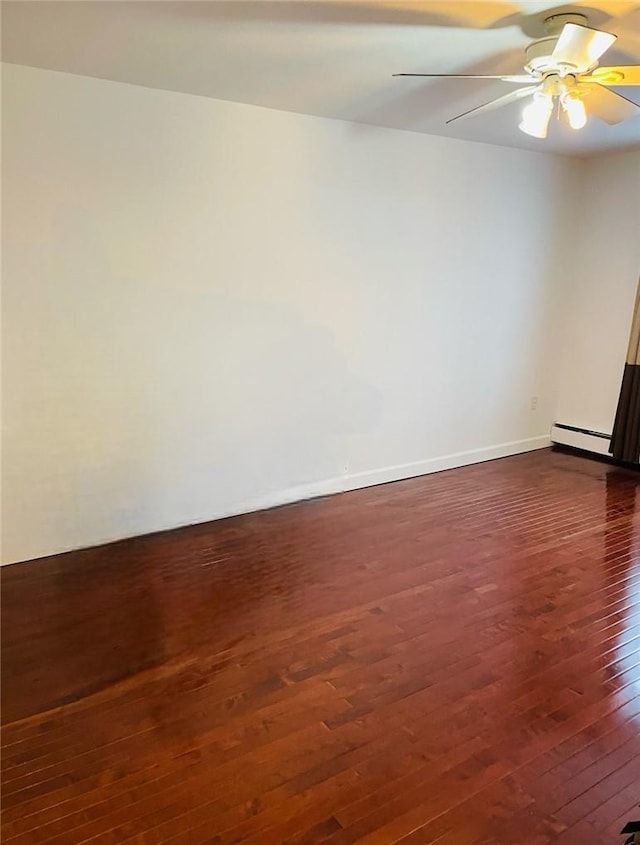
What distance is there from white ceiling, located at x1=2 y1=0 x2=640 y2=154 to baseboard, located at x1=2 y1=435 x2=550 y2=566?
2.21m

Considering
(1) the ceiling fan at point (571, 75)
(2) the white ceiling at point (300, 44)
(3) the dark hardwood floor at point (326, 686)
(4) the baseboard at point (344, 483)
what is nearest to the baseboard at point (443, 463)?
(4) the baseboard at point (344, 483)

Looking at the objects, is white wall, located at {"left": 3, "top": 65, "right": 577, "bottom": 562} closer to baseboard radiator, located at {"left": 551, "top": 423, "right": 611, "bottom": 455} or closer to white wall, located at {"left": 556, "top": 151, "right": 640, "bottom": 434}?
white wall, located at {"left": 556, "top": 151, "right": 640, "bottom": 434}

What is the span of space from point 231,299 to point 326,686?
2097 mm

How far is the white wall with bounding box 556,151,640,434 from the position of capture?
16.0ft

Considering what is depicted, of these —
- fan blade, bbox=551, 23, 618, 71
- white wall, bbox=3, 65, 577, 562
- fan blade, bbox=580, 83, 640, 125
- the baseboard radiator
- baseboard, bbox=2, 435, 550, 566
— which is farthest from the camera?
the baseboard radiator

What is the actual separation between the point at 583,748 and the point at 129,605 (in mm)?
1863

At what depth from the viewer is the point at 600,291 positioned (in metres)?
5.13

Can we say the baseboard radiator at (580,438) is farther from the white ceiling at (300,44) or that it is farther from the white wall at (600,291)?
the white ceiling at (300,44)

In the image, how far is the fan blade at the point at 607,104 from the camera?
8.35ft

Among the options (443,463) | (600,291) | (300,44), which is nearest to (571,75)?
(300,44)

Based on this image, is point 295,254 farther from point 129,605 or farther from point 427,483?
point 129,605

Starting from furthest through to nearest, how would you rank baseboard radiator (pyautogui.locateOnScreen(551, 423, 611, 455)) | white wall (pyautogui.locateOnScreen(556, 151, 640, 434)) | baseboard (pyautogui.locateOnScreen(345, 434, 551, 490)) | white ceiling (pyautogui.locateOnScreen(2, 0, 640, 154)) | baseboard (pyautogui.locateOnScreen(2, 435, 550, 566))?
baseboard radiator (pyautogui.locateOnScreen(551, 423, 611, 455)) → white wall (pyautogui.locateOnScreen(556, 151, 640, 434)) → baseboard (pyautogui.locateOnScreen(345, 434, 551, 490)) → baseboard (pyautogui.locateOnScreen(2, 435, 550, 566)) → white ceiling (pyautogui.locateOnScreen(2, 0, 640, 154))

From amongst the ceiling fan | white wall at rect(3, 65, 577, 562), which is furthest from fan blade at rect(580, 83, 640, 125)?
white wall at rect(3, 65, 577, 562)

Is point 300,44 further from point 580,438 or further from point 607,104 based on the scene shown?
point 580,438
